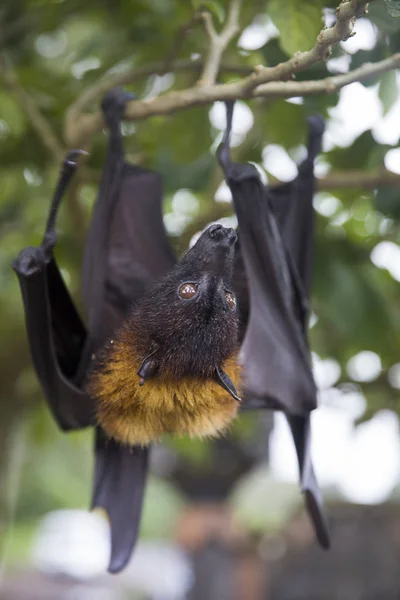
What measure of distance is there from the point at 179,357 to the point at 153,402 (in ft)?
0.92

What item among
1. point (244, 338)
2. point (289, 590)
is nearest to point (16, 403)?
point (244, 338)

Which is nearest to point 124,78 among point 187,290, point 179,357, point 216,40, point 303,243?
point 216,40

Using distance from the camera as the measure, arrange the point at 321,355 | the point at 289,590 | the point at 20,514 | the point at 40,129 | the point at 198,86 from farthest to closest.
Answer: the point at 20,514 → the point at 289,590 → the point at 321,355 → the point at 40,129 → the point at 198,86

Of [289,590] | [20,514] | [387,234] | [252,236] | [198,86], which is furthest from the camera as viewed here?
[20,514]

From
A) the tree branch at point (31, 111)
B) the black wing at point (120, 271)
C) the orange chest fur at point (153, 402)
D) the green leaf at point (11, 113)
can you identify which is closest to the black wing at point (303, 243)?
the orange chest fur at point (153, 402)

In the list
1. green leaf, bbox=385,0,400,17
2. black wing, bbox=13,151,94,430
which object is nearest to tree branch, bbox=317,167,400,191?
black wing, bbox=13,151,94,430

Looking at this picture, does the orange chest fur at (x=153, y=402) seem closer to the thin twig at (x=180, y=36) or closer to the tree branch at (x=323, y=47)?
the tree branch at (x=323, y=47)

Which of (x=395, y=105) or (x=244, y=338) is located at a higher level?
(x=395, y=105)

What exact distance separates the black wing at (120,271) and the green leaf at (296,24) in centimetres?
74

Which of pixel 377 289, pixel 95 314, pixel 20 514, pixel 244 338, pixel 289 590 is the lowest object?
pixel 20 514

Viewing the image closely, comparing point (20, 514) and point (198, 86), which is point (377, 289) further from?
point (20, 514)

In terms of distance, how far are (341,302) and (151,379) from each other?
118cm

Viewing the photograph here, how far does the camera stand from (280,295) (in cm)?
272

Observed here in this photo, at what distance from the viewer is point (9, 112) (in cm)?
328
